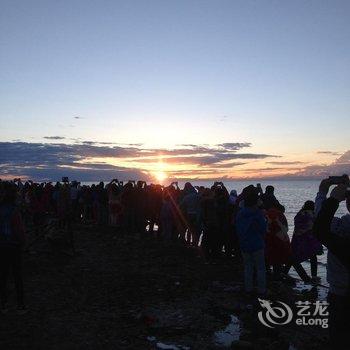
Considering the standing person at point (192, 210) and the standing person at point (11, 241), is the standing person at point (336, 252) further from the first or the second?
the standing person at point (192, 210)

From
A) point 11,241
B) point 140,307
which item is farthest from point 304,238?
point 11,241

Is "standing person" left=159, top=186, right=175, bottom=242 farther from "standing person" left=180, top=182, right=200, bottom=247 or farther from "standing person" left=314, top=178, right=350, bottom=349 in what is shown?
"standing person" left=314, top=178, right=350, bottom=349

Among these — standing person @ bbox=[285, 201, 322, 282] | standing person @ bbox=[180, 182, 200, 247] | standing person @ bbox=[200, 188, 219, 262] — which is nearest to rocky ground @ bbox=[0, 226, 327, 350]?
standing person @ bbox=[200, 188, 219, 262]

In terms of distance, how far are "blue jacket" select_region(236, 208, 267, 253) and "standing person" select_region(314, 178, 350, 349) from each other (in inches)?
184

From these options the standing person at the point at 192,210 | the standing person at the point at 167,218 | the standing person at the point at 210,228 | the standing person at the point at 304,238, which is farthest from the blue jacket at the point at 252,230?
the standing person at the point at 167,218

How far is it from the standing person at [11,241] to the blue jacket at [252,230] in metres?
4.71

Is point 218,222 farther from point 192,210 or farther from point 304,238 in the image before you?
point 304,238

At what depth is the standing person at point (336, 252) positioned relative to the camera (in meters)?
4.11

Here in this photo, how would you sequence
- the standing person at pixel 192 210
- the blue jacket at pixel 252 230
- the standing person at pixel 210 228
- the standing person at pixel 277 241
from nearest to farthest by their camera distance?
the blue jacket at pixel 252 230
the standing person at pixel 277 241
the standing person at pixel 210 228
the standing person at pixel 192 210

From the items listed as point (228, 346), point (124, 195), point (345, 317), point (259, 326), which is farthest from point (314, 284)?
point (124, 195)

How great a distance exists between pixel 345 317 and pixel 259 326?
3.44m

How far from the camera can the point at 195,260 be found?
45.2 ft

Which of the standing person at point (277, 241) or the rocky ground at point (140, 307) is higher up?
the standing person at point (277, 241)

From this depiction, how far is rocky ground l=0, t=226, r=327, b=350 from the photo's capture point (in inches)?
268
